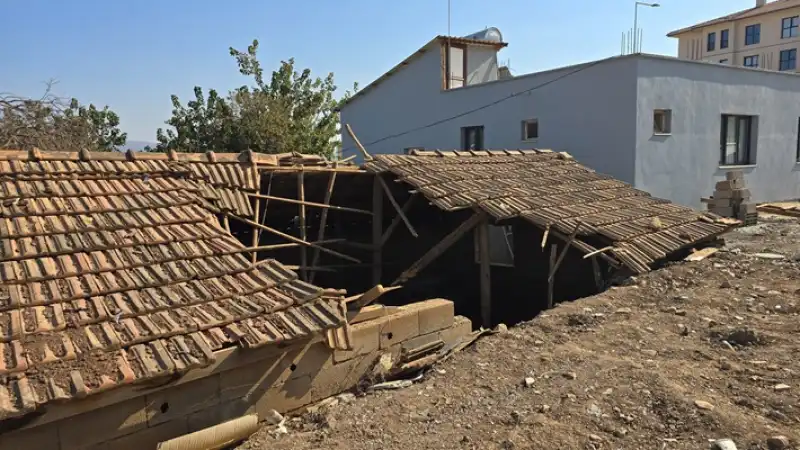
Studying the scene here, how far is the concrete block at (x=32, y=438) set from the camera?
403 centimetres

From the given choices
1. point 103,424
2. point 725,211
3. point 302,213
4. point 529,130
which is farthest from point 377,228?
point 725,211

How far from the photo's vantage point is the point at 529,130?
1834 cm

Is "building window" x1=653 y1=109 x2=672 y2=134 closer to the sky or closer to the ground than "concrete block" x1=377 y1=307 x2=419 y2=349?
closer to the sky

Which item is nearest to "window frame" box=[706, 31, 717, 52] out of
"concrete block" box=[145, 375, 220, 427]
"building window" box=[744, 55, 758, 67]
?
"building window" box=[744, 55, 758, 67]

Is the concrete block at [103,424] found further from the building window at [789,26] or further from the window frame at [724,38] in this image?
the window frame at [724,38]

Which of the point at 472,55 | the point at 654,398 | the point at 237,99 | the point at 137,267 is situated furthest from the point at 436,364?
the point at 237,99

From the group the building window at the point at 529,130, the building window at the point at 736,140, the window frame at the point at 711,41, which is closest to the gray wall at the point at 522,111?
the building window at the point at 529,130

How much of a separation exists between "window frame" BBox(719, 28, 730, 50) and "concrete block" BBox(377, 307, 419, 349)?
48.6 metres

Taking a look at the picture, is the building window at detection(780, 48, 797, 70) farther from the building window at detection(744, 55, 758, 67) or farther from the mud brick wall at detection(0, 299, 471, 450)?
the mud brick wall at detection(0, 299, 471, 450)

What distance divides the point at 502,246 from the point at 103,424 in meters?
Answer: 9.44

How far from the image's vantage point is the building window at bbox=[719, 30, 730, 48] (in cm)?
4523

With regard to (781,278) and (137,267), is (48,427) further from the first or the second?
(781,278)

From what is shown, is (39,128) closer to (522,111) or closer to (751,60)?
(522,111)

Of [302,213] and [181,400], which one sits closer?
[181,400]
